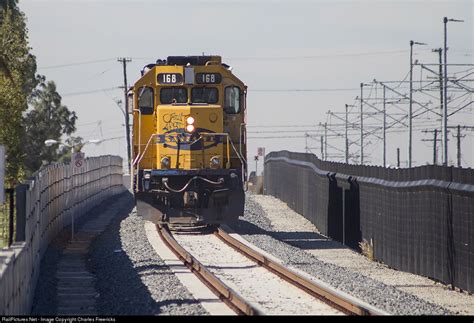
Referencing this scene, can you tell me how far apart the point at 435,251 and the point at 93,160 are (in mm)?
26737

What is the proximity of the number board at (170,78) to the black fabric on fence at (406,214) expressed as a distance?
4996mm

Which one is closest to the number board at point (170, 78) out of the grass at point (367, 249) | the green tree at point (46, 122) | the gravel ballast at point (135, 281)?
the gravel ballast at point (135, 281)

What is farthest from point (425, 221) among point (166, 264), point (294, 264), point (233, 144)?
point (233, 144)

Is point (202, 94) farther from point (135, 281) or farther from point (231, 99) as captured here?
point (135, 281)

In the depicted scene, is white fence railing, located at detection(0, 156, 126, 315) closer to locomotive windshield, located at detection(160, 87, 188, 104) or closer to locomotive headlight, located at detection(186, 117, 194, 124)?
locomotive windshield, located at detection(160, 87, 188, 104)

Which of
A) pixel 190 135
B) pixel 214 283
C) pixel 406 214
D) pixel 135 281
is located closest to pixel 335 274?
pixel 406 214

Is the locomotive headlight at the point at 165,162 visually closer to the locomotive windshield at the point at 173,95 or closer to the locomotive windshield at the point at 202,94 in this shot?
the locomotive windshield at the point at 173,95

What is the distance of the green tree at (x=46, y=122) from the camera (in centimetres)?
7212

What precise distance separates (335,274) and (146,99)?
9.35 metres

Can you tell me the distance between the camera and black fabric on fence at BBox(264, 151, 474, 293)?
19.8 m

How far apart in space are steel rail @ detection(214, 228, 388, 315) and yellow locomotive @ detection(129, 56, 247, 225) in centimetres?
327

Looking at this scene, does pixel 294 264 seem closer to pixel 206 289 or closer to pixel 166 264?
pixel 166 264

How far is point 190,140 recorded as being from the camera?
28562mm

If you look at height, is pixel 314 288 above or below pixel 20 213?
below
